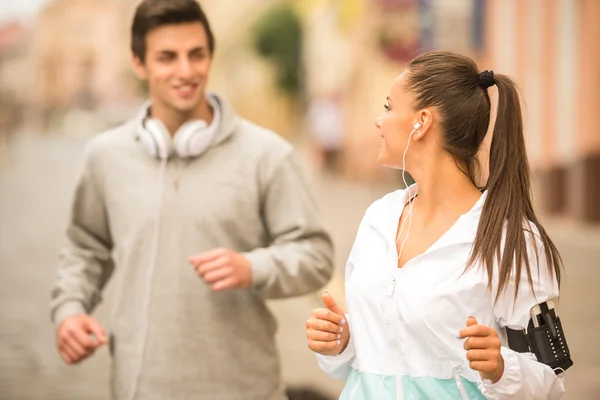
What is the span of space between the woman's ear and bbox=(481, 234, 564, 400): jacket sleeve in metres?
0.36

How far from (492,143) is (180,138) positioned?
1.26m

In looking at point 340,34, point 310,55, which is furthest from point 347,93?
point 310,55

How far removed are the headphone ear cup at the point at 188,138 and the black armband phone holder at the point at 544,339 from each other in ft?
4.72

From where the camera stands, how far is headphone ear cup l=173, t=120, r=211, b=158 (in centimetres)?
337

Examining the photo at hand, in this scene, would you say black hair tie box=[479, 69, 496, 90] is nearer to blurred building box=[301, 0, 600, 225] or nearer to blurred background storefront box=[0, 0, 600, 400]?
blurred background storefront box=[0, 0, 600, 400]

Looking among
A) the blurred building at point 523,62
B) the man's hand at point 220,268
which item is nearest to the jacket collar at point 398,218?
the man's hand at point 220,268

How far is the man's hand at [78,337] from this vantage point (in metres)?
3.29

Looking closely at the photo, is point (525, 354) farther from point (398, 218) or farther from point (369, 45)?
point (369, 45)

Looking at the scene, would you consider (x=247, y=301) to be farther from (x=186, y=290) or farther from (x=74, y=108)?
(x=74, y=108)

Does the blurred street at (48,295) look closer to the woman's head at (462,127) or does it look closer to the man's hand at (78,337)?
the man's hand at (78,337)

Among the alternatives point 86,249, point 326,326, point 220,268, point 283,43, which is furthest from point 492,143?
point 283,43

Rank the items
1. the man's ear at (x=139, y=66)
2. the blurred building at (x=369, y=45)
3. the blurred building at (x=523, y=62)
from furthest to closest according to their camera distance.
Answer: the blurred building at (x=369, y=45)
the blurred building at (x=523, y=62)
the man's ear at (x=139, y=66)

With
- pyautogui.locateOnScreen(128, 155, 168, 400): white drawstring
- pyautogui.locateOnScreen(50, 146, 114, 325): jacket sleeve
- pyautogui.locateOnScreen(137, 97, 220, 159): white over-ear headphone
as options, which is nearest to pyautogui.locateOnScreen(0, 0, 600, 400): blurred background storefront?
pyautogui.locateOnScreen(50, 146, 114, 325): jacket sleeve

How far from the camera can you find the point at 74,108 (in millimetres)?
14695
